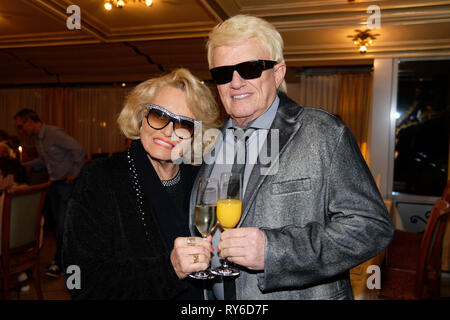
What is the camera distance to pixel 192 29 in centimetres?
510

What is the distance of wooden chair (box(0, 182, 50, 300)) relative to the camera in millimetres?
2891

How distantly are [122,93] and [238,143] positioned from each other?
930 centimetres

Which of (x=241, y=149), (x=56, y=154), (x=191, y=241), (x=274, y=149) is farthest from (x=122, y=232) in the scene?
(x=56, y=154)

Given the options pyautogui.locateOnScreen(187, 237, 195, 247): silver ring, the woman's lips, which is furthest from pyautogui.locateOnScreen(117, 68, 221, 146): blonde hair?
pyautogui.locateOnScreen(187, 237, 195, 247): silver ring

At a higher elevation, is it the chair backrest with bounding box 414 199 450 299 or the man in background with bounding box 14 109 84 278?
the man in background with bounding box 14 109 84 278

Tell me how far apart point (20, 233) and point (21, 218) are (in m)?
0.14

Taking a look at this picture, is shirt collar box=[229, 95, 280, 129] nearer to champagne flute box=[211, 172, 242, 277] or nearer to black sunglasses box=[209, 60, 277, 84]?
black sunglasses box=[209, 60, 277, 84]

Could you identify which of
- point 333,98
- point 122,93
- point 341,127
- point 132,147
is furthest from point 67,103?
point 341,127

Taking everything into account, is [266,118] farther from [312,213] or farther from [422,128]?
[422,128]

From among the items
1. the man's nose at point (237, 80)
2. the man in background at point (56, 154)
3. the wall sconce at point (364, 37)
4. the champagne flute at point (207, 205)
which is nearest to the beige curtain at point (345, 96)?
the wall sconce at point (364, 37)

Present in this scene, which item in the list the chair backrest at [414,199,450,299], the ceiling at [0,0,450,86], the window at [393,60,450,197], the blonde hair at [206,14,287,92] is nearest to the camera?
the blonde hair at [206,14,287,92]

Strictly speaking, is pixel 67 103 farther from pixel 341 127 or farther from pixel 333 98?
pixel 341 127

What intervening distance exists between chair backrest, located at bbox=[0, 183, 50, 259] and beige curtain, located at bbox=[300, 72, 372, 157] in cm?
617

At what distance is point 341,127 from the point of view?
4.13ft
